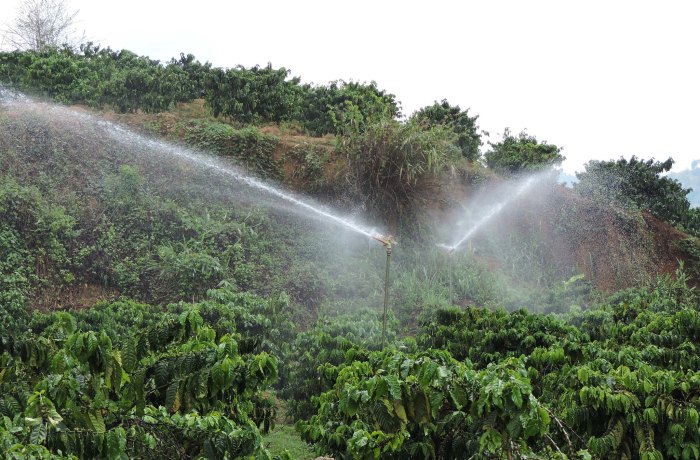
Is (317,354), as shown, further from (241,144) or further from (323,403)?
(241,144)

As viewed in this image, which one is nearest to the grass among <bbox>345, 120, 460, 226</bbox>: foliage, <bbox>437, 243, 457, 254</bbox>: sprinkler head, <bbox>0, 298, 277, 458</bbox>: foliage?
<bbox>0, 298, 277, 458</bbox>: foliage

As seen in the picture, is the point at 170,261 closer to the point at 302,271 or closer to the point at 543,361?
the point at 302,271

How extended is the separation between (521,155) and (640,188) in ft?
10.5

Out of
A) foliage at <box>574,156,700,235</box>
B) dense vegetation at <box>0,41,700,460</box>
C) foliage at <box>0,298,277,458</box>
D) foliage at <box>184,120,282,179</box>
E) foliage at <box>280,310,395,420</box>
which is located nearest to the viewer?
foliage at <box>0,298,277,458</box>

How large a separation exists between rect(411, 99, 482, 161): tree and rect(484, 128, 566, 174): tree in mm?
439

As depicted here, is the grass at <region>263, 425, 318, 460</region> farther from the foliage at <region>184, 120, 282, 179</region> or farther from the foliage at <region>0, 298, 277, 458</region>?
the foliage at <region>184, 120, 282, 179</region>

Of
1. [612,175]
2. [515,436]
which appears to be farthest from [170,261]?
[612,175]

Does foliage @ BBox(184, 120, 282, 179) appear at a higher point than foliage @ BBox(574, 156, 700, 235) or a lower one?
lower

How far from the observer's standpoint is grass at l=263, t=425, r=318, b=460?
9414 millimetres

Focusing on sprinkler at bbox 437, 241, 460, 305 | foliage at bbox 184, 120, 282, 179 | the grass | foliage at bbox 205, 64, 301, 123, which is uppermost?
foliage at bbox 205, 64, 301, 123

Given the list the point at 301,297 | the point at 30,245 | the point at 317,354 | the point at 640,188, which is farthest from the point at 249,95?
the point at 317,354

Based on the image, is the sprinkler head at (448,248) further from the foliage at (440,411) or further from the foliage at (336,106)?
the foliage at (440,411)

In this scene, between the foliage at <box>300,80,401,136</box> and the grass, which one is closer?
the grass

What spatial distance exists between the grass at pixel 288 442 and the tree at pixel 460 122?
12.7 metres
